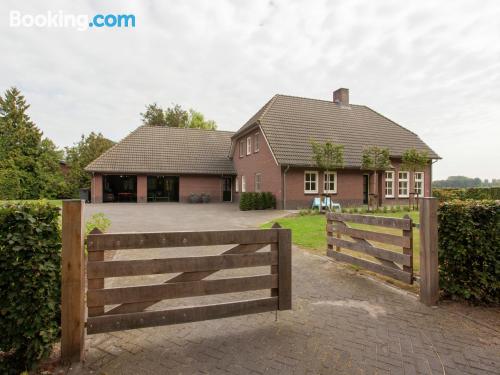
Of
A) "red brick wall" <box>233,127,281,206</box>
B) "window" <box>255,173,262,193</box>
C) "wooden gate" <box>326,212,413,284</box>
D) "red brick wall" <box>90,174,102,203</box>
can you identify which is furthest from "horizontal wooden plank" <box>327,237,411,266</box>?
"red brick wall" <box>90,174,102,203</box>

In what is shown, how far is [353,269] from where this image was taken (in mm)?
6180

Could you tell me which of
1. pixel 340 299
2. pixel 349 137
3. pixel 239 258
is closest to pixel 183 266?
pixel 239 258

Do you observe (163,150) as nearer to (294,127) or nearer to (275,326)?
(294,127)

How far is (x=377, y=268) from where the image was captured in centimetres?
555

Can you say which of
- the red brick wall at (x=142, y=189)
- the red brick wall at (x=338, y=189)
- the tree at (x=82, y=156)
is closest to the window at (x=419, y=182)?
the red brick wall at (x=338, y=189)

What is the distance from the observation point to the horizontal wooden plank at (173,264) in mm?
3090

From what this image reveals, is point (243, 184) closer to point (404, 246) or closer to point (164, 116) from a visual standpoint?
point (404, 246)

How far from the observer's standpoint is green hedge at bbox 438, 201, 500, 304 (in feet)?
13.5

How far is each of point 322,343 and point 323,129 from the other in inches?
855

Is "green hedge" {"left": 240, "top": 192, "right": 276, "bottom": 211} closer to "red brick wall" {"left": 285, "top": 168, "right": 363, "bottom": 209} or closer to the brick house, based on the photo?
the brick house

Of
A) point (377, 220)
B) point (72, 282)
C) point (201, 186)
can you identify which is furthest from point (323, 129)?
point (72, 282)

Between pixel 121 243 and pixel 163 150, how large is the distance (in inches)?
1075

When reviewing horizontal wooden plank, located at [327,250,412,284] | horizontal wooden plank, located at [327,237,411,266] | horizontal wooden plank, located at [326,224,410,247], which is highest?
horizontal wooden plank, located at [326,224,410,247]

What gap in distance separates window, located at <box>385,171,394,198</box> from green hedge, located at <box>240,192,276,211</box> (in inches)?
376
